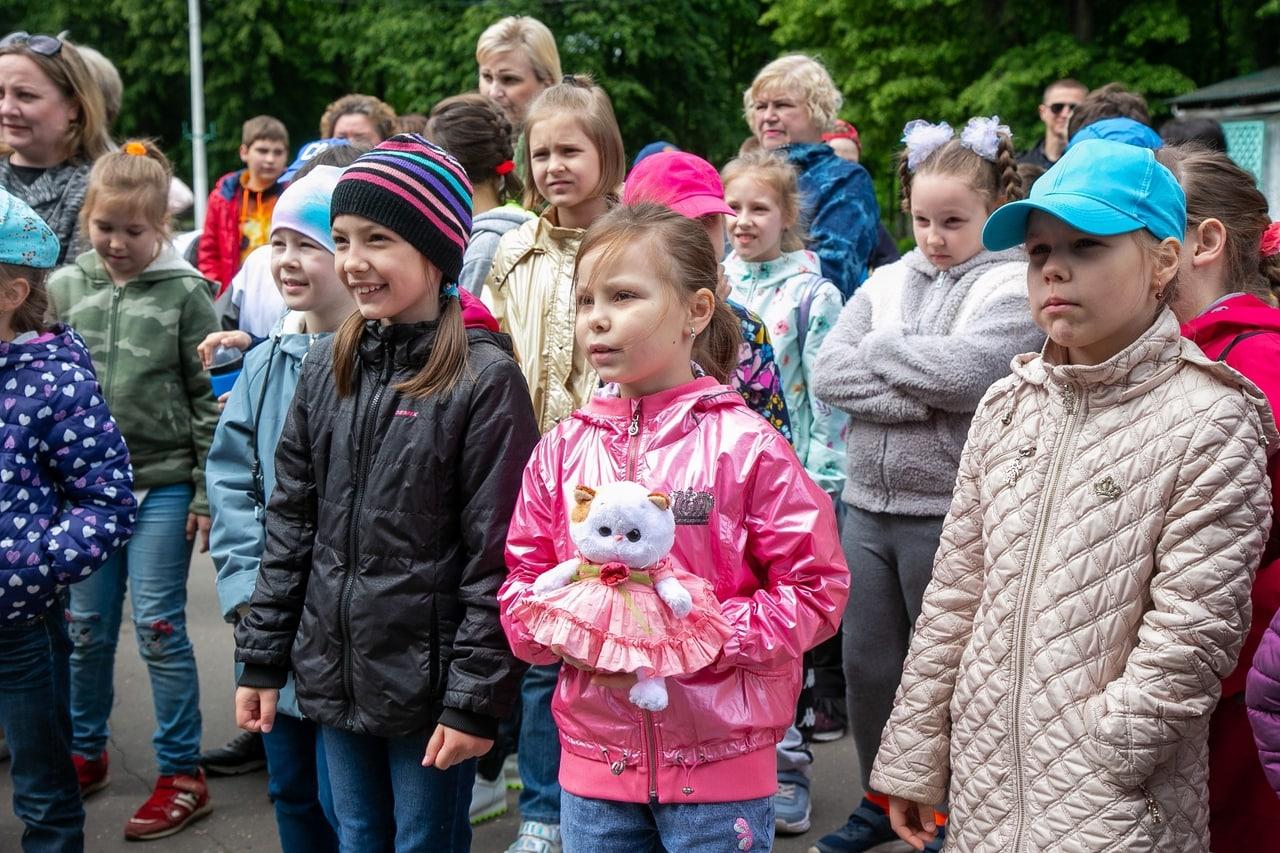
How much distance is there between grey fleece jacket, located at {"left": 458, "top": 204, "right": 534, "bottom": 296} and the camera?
445cm

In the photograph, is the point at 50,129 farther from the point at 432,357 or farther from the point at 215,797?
the point at 432,357

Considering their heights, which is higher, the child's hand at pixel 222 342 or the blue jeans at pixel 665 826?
the child's hand at pixel 222 342

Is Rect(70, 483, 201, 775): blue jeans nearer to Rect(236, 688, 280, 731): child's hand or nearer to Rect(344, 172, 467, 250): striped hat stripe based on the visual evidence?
Rect(236, 688, 280, 731): child's hand

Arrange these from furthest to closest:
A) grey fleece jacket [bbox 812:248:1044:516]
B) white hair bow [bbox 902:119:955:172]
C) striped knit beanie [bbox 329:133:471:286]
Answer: white hair bow [bbox 902:119:955:172] → grey fleece jacket [bbox 812:248:1044:516] → striped knit beanie [bbox 329:133:471:286]

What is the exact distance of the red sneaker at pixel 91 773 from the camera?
4.55m

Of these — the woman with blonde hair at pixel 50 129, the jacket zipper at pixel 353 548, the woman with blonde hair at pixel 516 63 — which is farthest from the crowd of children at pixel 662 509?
the woman with blonde hair at pixel 516 63

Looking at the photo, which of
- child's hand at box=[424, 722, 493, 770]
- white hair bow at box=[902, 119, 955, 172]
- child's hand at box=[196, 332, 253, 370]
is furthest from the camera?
child's hand at box=[196, 332, 253, 370]

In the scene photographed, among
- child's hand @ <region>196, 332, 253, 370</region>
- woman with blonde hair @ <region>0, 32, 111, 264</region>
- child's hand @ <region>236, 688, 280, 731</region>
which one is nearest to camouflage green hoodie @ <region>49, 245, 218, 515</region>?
child's hand @ <region>196, 332, 253, 370</region>

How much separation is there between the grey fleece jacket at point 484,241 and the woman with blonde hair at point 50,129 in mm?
1616

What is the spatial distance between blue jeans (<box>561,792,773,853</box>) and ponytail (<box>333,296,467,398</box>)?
94 centimetres

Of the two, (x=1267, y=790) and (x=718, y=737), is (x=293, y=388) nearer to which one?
(x=718, y=737)

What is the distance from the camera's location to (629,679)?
2389 millimetres

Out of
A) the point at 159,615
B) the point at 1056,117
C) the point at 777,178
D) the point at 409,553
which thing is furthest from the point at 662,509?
the point at 1056,117

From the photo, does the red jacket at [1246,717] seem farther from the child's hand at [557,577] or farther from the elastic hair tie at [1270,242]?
the child's hand at [557,577]
